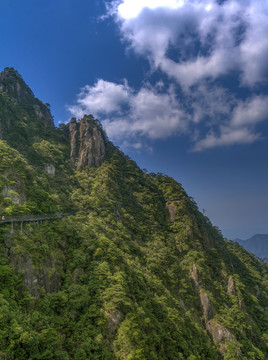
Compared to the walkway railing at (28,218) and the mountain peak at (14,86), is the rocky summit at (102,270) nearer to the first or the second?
the walkway railing at (28,218)

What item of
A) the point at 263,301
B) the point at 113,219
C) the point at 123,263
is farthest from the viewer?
the point at 263,301

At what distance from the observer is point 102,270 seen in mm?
30234

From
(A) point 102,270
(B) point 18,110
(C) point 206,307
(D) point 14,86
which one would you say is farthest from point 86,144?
(C) point 206,307

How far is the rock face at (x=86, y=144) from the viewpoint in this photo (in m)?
79.0

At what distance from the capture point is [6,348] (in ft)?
49.6

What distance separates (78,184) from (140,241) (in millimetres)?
28066

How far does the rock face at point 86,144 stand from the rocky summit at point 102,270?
24.0 inches

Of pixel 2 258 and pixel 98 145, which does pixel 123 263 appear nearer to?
pixel 2 258

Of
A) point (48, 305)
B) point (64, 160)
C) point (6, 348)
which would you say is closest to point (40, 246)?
point (48, 305)

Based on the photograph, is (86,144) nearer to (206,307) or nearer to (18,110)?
(18,110)

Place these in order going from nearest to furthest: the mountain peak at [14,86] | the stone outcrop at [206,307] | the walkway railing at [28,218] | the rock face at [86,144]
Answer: the walkway railing at [28,218], the stone outcrop at [206,307], the rock face at [86,144], the mountain peak at [14,86]

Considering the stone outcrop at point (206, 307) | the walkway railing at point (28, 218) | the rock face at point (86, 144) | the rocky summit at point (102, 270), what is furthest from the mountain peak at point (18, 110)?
the stone outcrop at point (206, 307)

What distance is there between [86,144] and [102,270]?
62907mm

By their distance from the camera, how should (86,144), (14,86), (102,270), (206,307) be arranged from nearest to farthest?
(102,270)
(206,307)
(86,144)
(14,86)
